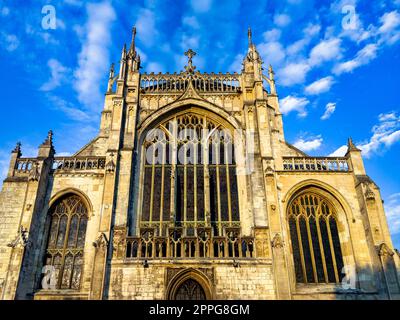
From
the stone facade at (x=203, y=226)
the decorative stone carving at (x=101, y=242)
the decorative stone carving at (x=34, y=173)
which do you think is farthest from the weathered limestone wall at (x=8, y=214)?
the decorative stone carving at (x=101, y=242)

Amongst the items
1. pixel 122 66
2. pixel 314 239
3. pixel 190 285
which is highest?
pixel 122 66

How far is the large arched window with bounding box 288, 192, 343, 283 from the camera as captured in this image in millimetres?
16089

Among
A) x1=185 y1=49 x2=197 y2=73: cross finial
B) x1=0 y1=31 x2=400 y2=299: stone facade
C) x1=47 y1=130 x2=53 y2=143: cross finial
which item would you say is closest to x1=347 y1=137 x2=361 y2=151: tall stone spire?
x1=0 y1=31 x2=400 y2=299: stone facade

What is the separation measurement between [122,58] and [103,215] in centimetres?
968

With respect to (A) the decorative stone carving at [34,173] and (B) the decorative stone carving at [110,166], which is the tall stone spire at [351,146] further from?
(A) the decorative stone carving at [34,173]

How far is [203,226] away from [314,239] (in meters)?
5.18

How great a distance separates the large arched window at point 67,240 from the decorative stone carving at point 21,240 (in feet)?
4.64

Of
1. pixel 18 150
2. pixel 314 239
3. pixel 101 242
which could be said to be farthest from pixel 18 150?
pixel 314 239

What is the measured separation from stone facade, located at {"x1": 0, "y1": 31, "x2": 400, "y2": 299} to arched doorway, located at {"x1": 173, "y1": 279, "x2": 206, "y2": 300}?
0.20 metres

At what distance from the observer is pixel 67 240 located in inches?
650

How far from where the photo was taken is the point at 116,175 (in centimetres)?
1728

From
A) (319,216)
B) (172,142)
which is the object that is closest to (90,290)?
(172,142)

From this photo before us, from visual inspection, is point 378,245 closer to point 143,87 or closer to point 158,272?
point 158,272

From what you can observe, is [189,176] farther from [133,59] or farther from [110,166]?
[133,59]
